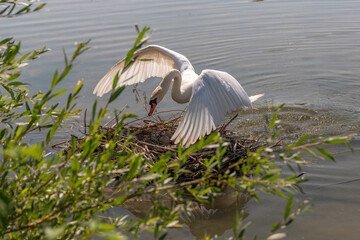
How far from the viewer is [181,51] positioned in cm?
1042

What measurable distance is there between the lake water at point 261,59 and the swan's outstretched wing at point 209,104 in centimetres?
84

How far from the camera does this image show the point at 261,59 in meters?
9.51

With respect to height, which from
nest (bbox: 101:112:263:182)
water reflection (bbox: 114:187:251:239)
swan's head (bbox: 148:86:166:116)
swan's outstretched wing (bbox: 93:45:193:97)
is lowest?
water reflection (bbox: 114:187:251:239)

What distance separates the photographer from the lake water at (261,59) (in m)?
4.27

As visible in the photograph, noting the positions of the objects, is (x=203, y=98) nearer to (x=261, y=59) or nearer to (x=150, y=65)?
(x=150, y=65)

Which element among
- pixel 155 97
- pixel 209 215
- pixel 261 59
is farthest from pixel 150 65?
pixel 209 215

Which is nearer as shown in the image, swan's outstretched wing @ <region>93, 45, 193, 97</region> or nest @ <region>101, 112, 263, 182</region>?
nest @ <region>101, 112, 263, 182</region>

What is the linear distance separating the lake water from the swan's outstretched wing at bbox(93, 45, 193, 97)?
0.66m

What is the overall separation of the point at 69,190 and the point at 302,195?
296 cm

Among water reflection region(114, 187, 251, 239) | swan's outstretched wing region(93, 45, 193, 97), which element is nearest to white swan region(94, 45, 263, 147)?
swan's outstretched wing region(93, 45, 193, 97)

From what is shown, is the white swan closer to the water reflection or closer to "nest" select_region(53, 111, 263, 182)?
"nest" select_region(53, 111, 263, 182)

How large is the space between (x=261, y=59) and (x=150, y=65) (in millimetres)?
3173

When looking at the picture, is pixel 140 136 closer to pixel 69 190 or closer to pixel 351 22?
pixel 69 190

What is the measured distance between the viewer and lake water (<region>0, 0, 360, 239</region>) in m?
4.27
